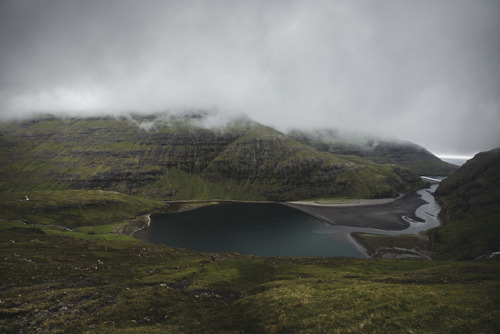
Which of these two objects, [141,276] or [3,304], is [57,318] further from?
[141,276]

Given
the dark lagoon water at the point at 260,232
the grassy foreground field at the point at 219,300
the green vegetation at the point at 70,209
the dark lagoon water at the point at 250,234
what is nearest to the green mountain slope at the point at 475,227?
the dark lagoon water at the point at 260,232

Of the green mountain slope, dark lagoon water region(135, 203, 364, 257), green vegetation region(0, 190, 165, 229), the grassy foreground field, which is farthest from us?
green vegetation region(0, 190, 165, 229)

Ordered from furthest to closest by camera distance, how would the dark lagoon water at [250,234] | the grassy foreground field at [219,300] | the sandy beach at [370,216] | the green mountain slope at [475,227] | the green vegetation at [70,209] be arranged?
the sandy beach at [370,216] → the green vegetation at [70,209] → the dark lagoon water at [250,234] → the green mountain slope at [475,227] → the grassy foreground field at [219,300]

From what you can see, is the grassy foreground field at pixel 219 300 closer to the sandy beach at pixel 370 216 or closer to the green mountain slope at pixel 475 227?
the green mountain slope at pixel 475 227

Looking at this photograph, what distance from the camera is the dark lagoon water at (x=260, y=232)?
105188 millimetres

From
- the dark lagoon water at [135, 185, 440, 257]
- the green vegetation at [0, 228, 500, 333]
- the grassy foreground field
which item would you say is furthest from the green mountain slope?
the green vegetation at [0, 228, 500, 333]

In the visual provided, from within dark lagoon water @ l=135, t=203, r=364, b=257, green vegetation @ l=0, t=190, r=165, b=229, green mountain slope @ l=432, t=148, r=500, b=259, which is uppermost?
green mountain slope @ l=432, t=148, r=500, b=259

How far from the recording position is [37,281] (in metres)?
33.1

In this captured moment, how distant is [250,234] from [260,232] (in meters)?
8.72

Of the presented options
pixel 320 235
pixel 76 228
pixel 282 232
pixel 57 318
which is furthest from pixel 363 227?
pixel 76 228

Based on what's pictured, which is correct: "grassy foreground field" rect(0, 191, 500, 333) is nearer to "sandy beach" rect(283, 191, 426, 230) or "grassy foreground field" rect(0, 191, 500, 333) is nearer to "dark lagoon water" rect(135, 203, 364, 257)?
"dark lagoon water" rect(135, 203, 364, 257)

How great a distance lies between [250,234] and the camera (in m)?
129

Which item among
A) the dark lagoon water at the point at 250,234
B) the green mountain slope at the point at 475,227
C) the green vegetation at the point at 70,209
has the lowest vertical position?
the dark lagoon water at the point at 250,234

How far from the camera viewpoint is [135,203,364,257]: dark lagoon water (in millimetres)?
104775
